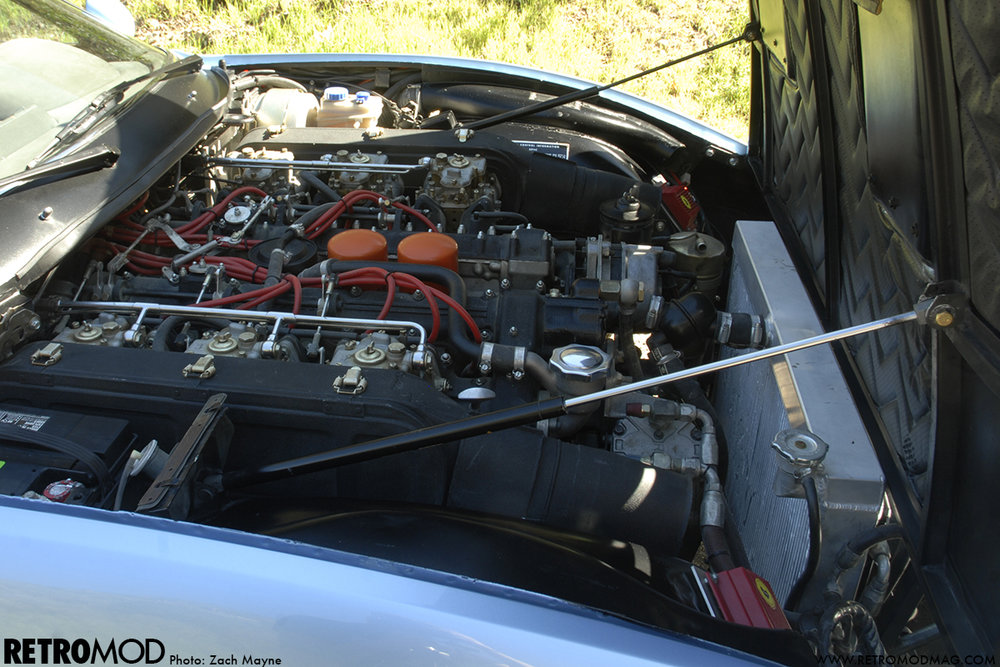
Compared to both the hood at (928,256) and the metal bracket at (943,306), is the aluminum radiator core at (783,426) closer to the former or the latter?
the hood at (928,256)

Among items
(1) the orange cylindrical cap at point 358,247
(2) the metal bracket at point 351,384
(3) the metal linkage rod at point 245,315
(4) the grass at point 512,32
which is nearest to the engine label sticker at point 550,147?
(1) the orange cylindrical cap at point 358,247

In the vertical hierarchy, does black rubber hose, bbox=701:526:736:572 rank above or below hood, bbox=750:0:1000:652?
below

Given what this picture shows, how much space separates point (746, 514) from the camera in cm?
190

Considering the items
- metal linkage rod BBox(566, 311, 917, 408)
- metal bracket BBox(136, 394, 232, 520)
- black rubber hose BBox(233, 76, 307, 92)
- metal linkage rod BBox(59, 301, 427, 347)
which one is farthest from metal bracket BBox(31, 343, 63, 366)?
black rubber hose BBox(233, 76, 307, 92)

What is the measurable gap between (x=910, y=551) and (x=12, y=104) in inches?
95.6

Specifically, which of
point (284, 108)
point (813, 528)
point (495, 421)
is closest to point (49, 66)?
point (284, 108)

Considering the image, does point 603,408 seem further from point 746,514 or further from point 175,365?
point 175,365

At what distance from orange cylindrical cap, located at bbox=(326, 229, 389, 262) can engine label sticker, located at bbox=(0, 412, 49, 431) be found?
0.86m

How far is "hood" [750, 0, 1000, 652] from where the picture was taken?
43.9 inches

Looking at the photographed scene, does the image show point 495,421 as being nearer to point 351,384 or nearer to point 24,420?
point 351,384

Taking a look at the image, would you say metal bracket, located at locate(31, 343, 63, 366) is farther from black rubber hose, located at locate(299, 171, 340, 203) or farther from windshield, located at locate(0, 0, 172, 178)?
black rubber hose, located at locate(299, 171, 340, 203)

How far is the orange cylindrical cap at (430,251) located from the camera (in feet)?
6.82

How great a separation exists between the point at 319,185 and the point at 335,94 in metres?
0.80

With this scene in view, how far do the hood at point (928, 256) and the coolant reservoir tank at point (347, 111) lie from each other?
6.03ft
